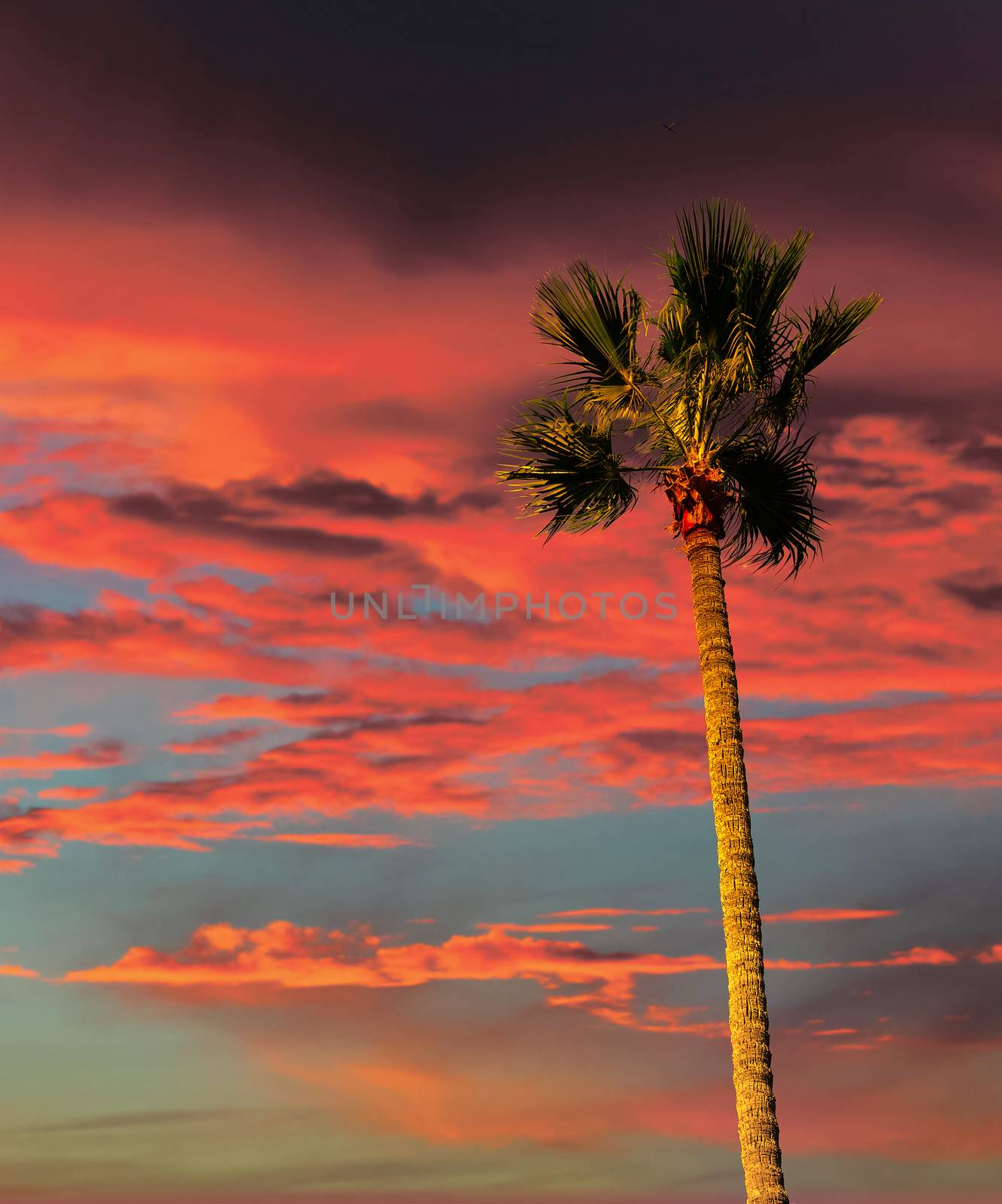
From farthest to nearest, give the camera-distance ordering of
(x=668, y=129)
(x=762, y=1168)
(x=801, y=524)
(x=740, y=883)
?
(x=801, y=524) → (x=668, y=129) → (x=740, y=883) → (x=762, y=1168)

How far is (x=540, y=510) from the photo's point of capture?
Result: 71.7ft

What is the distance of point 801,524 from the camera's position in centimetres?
2256

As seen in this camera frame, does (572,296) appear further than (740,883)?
Yes

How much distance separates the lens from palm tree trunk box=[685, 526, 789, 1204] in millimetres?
17016

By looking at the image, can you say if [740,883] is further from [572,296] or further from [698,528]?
[572,296]

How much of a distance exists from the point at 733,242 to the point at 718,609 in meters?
5.48

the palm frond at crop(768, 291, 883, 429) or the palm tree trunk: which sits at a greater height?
the palm frond at crop(768, 291, 883, 429)

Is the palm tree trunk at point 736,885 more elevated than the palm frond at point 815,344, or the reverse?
the palm frond at point 815,344

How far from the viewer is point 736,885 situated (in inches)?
709

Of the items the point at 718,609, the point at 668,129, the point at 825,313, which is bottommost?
the point at 718,609

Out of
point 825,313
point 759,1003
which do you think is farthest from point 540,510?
point 759,1003

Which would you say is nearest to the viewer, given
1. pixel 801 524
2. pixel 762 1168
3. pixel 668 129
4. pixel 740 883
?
pixel 762 1168

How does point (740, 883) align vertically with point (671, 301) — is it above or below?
below

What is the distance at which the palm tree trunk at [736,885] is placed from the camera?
17.0 metres
